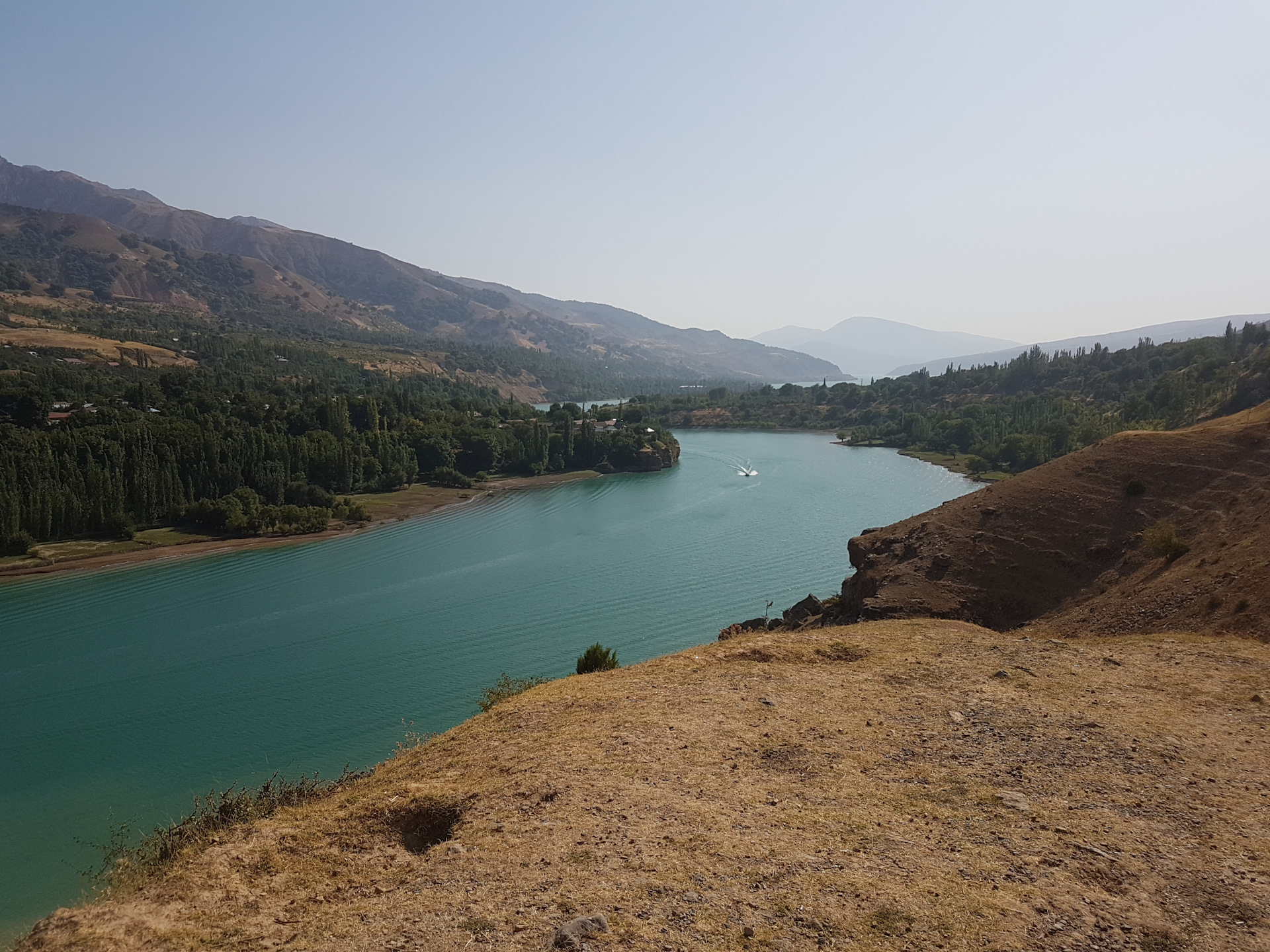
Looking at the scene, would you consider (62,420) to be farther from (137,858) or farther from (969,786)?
(969,786)

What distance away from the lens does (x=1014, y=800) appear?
31.3ft

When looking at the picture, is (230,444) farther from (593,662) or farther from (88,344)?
(88,344)

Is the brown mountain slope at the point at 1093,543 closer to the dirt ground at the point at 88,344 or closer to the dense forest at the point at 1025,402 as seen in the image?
the dense forest at the point at 1025,402

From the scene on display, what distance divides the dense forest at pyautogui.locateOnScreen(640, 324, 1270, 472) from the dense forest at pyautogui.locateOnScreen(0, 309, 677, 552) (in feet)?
154

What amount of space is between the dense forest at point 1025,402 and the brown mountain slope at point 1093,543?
41209mm

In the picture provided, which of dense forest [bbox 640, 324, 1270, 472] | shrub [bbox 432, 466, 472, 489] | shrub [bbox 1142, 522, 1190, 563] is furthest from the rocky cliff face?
shrub [bbox 432, 466, 472, 489]

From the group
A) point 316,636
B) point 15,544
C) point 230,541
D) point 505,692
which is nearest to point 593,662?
point 505,692

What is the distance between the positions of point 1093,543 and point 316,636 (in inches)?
1399

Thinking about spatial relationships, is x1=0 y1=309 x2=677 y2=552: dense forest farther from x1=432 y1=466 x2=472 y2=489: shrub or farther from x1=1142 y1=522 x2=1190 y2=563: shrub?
x1=1142 y1=522 x2=1190 y2=563: shrub

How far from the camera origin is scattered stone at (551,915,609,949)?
7.07 metres

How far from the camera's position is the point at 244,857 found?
9.70 m

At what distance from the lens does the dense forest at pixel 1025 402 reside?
77688 mm

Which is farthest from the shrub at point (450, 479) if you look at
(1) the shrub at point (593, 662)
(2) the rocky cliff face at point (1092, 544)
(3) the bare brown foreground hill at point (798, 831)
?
(3) the bare brown foreground hill at point (798, 831)

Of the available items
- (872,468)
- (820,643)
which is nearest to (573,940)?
(820,643)
